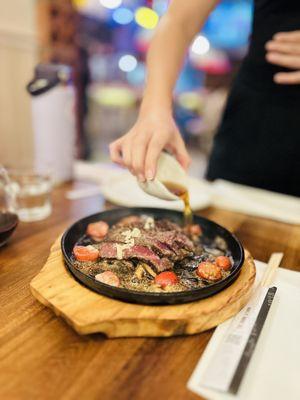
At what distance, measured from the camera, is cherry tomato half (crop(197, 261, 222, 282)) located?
3.24 ft

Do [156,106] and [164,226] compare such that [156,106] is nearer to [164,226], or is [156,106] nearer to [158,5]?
[164,226]

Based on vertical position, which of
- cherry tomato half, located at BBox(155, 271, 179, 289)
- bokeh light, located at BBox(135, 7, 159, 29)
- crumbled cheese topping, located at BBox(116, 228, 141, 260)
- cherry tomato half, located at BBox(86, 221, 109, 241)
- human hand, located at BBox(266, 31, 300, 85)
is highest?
bokeh light, located at BBox(135, 7, 159, 29)

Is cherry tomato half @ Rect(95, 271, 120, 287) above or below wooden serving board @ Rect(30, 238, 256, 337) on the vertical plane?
above

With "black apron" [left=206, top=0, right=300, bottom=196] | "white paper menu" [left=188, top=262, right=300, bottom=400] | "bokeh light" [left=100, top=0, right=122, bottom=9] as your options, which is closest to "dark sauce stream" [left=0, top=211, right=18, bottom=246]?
"white paper menu" [left=188, top=262, right=300, bottom=400]

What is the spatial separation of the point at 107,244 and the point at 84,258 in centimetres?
9

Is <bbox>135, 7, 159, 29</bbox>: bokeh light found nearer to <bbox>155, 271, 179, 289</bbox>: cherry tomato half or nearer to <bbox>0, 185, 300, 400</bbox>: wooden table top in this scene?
<bbox>155, 271, 179, 289</bbox>: cherry tomato half

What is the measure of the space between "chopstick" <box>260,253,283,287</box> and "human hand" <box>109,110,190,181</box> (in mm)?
487

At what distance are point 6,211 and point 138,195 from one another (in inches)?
27.2

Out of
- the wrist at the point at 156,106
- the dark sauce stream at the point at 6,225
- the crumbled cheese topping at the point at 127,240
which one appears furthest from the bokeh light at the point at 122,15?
the crumbled cheese topping at the point at 127,240

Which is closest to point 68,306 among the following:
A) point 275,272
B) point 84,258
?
point 84,258

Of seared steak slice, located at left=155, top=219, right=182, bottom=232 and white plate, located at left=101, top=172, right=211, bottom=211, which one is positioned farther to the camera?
white plate, located at left=101, top=172, right=211, bottom=211

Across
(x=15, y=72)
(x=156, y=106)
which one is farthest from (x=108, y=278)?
(x=15, y=72)

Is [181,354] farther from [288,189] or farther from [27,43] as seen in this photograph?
[27,43]

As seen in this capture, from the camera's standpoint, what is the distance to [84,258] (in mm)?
1036
